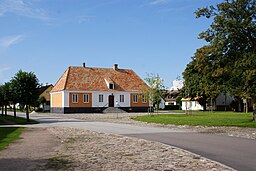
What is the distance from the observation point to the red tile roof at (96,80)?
211 ft

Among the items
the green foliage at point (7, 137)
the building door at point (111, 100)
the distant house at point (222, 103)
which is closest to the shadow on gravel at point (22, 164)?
the green foliage at point (7, 137)

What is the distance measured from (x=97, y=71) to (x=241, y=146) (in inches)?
2261

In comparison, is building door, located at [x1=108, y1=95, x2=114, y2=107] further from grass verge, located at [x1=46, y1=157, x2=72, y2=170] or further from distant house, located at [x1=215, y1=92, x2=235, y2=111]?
grass verge, located at [x1=46, y1=157, x2=72, y2=170]

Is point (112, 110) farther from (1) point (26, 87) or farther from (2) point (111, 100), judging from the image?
(1) point (26, 87)

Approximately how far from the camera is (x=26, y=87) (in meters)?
35.2

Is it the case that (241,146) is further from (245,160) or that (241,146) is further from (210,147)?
(245,160)

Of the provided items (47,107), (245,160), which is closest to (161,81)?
(245,160)

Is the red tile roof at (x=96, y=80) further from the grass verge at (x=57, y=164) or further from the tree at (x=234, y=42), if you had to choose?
the grass verge at (x=57, y=164)

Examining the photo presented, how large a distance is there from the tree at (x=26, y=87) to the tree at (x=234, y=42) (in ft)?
58.6

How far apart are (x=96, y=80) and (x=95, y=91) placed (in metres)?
3.06

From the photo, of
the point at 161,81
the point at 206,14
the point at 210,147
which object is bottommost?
the point at 210,147

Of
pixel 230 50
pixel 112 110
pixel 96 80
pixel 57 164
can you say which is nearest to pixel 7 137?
pixel 57 164

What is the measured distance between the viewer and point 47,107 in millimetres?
88250

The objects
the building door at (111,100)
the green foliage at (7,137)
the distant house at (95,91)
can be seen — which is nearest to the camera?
the green foliage at (7,137)
